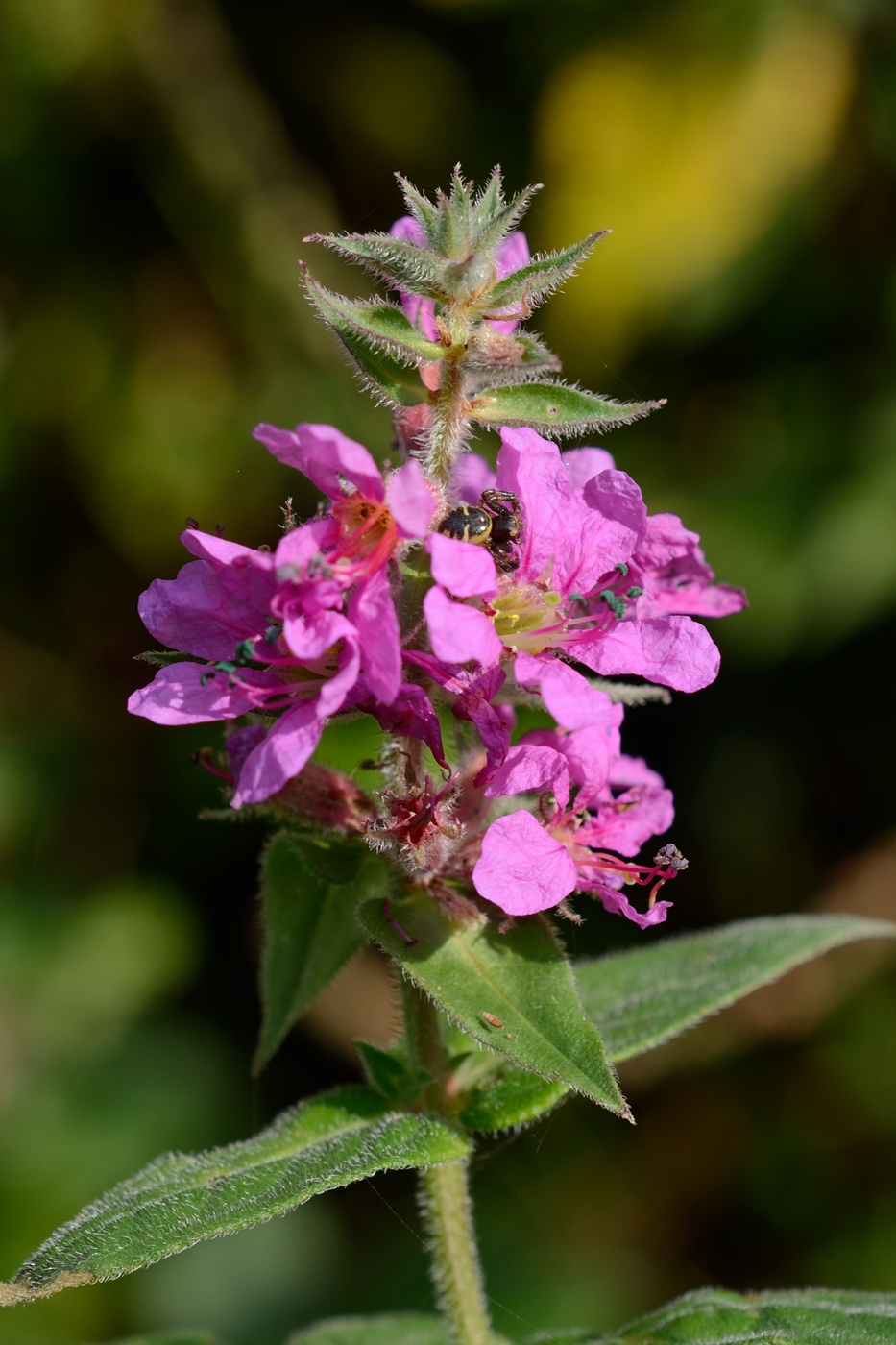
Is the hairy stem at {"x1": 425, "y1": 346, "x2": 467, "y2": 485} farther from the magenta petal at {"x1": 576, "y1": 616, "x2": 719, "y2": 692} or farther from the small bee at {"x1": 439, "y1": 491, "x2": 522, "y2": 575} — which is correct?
the magenta petal at {"x1": 576, "y1": 616, "x2": 719, "y2": 692}

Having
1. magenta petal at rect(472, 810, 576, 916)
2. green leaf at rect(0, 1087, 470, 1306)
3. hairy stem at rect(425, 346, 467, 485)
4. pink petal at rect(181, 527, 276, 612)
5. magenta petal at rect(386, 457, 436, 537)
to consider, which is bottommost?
green leaf at rect(0, 1087, 470, 1306)

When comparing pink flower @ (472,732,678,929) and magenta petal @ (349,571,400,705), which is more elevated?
magenta petal @ (349,571,400,705)

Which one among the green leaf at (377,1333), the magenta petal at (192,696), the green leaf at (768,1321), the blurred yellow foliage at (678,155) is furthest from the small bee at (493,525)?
the blurred yellow foliage at (678,155)

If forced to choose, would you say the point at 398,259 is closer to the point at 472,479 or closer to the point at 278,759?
the point at 472,479

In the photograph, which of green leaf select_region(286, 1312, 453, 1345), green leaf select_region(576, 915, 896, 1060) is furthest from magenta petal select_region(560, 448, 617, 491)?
green leaf select_region(286, 1312, 453, 1345)

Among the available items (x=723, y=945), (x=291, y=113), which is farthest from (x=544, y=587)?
(x=291, y=113)

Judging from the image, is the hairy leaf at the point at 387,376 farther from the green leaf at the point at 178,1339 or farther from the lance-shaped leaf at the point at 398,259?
the green leaf at the point at 178,1339
